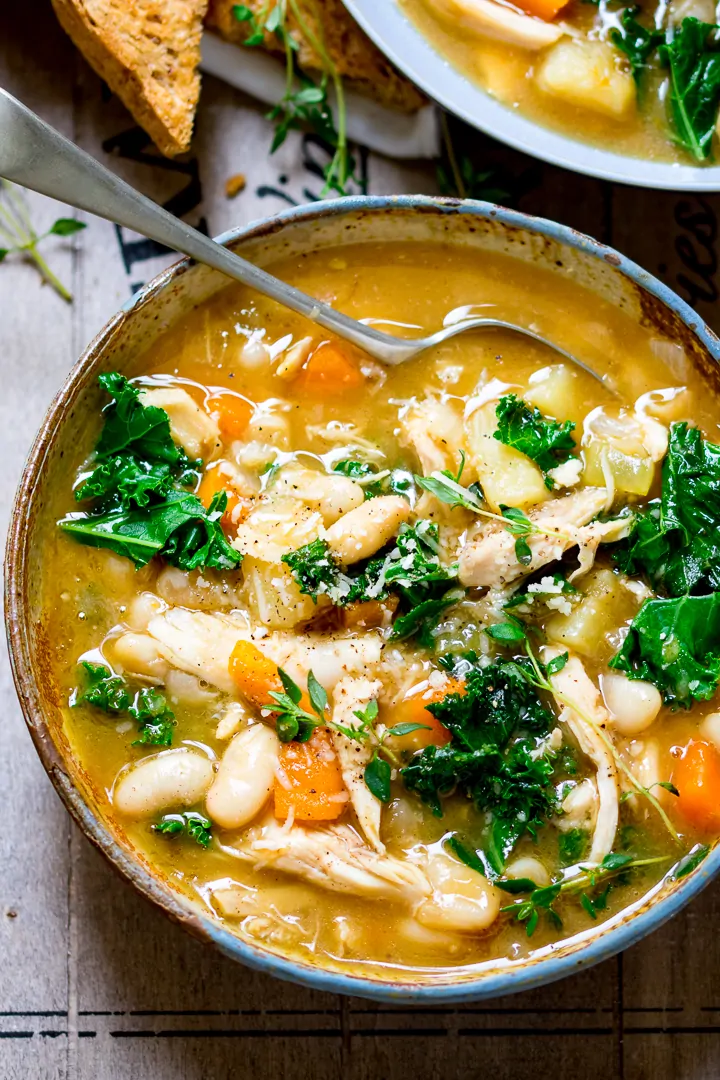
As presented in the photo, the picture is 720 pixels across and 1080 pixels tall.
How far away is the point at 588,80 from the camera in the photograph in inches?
113

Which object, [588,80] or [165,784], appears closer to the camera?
[165,784]

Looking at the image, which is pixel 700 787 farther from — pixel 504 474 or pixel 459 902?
pixel 504 474

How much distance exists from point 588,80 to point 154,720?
6.53 ft

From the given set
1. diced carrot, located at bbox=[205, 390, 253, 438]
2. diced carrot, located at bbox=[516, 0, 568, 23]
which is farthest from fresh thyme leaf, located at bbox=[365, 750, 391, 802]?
diced carrot, located at bbox=[516, 0, 568, 23]

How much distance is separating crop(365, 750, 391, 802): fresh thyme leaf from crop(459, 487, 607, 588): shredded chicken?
1.58 ft

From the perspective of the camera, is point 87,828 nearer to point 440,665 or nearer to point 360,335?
point 440,665

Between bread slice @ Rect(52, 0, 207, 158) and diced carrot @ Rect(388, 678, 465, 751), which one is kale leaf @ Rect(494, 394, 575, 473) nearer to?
diced carrot @ Rect(388, 678, 465, 751)

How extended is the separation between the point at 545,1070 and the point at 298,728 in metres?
1.18

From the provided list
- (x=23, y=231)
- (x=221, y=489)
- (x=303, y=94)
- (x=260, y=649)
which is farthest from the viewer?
(x=23, y=231)

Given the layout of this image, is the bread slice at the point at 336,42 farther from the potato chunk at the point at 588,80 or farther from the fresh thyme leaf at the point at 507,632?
the fresh thyme leaf at the point at 507,632

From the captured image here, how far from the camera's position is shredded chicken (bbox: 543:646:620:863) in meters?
2.54

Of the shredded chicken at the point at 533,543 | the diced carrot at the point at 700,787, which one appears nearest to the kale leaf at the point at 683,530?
the shredded chicken at the point at 533,543

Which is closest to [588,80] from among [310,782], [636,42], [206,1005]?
[636,42]

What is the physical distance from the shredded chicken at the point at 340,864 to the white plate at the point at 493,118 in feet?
5.85
